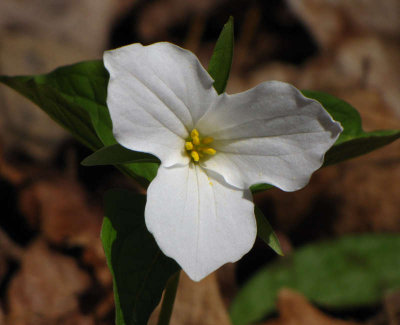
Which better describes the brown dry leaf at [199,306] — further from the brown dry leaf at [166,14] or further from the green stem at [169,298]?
the brown dry leaf at [166,14]

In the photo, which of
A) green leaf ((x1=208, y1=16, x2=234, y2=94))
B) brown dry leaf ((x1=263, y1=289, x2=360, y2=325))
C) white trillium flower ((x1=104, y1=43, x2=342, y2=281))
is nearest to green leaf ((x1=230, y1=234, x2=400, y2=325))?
brown dry leaf ((x1=263, y1=289, x2=360, y2=325))

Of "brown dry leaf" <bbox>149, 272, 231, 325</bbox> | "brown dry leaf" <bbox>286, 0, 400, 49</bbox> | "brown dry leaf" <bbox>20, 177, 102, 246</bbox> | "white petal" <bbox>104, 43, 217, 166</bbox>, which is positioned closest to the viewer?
"white petal" <bbox>104, 43, 217, 166</bbox>

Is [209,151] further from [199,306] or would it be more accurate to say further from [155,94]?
[199,306]

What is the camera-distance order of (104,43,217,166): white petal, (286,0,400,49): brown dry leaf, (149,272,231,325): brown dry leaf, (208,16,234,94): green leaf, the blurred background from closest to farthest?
(104,43,217,166): white petal → (208,16,234,94): green leaf → (149,272,231,325): brown dry leaf → the blurred background → (286,0,400,49): brown dry leaf

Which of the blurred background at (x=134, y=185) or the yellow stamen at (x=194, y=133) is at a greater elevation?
the yellow stamen at (x=194, y=133)

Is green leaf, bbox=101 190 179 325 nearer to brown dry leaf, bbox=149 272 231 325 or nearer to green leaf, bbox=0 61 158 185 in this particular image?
green leaf, bbox=0 61 158 185

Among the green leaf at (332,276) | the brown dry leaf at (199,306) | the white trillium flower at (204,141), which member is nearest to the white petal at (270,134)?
the white trillium flower at (204,141)

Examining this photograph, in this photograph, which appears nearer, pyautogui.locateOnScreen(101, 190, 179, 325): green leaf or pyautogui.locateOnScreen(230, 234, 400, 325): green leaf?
pyautogui.locateOnScreen(101, 190, 179, 325): green leaf

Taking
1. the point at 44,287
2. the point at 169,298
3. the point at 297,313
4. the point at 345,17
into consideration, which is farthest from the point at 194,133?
the point at 345,17
